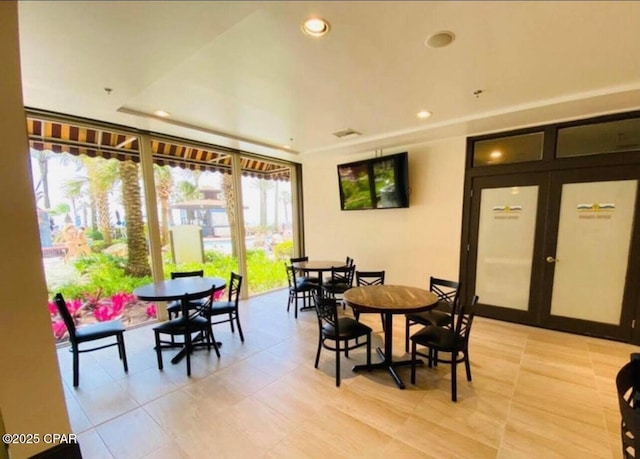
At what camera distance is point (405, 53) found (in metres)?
2.12

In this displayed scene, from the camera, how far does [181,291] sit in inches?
117

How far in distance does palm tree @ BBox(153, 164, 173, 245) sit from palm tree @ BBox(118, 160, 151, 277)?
273mm

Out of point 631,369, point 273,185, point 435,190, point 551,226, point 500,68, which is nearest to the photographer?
point 631,369

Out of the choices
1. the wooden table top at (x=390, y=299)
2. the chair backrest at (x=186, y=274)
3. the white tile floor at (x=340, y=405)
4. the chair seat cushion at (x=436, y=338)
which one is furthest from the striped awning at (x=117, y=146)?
the chair seat cushion at (x=436, y=338)

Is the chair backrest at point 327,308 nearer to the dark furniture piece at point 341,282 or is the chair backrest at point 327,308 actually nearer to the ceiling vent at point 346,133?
the dark furniture piece at point 341,282

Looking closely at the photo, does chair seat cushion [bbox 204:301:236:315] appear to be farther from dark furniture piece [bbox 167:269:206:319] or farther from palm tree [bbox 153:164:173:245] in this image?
palm tree [bbox 153:164:173:245]

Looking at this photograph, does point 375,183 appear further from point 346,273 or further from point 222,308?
point 222,308

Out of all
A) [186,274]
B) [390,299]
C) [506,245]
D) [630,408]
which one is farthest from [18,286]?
[506,245]

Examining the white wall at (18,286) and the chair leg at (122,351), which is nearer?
the white wall at (18,286)

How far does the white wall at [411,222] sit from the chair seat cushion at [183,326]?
339cm

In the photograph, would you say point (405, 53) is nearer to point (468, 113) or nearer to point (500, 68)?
point (500, 68)

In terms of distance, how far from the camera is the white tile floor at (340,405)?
1899 millimetres

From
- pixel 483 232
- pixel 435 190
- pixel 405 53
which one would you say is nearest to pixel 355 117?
pixel 405 53

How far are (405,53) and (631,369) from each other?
2.41m
